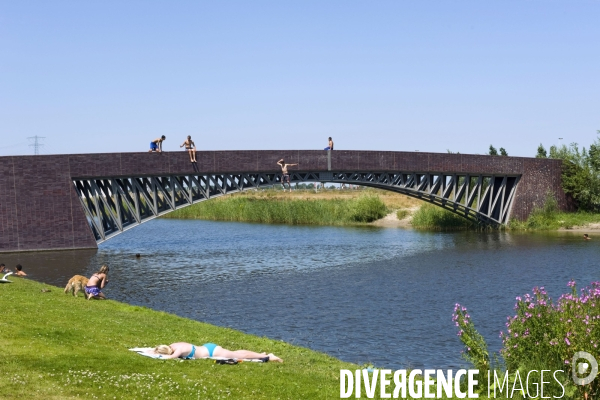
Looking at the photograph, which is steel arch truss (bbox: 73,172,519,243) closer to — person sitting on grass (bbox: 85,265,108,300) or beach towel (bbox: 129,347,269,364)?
person sitting on grass (bbox: 85,265,108,300)

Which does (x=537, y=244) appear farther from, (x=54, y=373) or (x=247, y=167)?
(x=54, y=373)

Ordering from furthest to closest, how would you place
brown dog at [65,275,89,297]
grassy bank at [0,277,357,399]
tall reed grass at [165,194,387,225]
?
tall reed grass at [165,194,387,225], brown dog at [65,275,89,297], grassy bank at [0,277,357,399]

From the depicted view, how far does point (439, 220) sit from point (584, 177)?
13.6 metres

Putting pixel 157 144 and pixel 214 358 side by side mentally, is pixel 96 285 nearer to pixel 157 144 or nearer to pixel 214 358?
pixel 214 358

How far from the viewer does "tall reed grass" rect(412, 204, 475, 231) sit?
69.4m

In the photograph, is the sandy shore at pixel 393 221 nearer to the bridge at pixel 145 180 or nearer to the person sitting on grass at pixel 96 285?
the bridge at pixel 145 180

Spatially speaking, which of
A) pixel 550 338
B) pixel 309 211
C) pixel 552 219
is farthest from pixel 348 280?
pixel 309 211

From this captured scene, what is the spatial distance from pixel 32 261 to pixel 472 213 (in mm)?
39427

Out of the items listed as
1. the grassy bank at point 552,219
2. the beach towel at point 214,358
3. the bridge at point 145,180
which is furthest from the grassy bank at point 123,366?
the grassy bank at point 552,219

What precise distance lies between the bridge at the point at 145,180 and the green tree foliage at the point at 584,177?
9.59 meters

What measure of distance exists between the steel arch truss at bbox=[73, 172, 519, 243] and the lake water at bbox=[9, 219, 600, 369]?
8.46 feet

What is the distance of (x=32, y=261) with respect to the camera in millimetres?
40500

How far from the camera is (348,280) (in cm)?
3534

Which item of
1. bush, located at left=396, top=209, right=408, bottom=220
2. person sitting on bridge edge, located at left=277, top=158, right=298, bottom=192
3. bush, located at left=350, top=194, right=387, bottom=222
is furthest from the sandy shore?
person sitting on bridge edge, located at left=277, top=158, right=298, bottom=192
